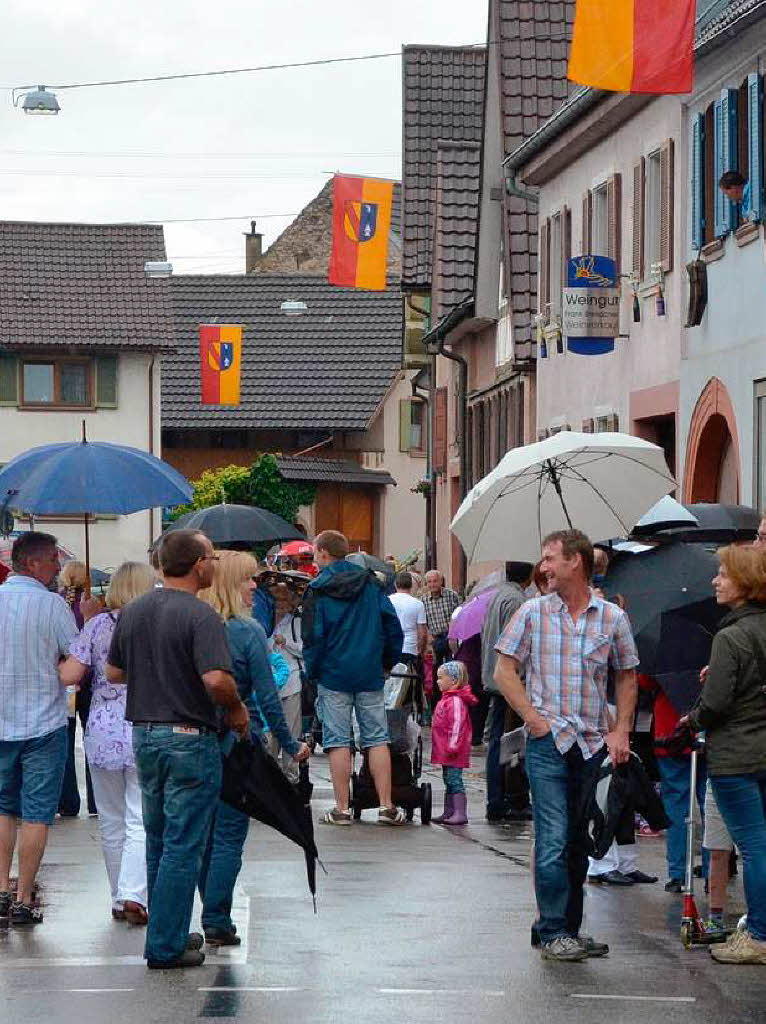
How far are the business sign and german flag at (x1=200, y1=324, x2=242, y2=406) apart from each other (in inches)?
1145

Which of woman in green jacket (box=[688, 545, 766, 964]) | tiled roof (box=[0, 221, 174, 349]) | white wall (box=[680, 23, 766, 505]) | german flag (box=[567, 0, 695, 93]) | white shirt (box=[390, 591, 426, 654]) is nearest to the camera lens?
woman in green jacket (box=[688, 545, 766, 964])

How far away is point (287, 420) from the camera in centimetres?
6794

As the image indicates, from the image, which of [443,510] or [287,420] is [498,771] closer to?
[443,510]

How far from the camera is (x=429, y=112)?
46.7m

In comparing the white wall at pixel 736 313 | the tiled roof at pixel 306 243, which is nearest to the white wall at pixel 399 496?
the tiled roof at pixel 306 243

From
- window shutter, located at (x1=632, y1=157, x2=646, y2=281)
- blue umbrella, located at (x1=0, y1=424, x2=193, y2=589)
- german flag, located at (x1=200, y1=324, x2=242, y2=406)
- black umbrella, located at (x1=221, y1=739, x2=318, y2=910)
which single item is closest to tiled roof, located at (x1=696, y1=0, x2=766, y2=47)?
window shutter, located at (x1=632, y1=157, x2=646, y2=281)

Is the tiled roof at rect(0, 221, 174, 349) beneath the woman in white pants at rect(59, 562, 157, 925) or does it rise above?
above

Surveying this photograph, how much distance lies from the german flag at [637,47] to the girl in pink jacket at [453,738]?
5.13 meters

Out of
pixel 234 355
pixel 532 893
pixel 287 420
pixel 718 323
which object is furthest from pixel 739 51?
pixel 287 420

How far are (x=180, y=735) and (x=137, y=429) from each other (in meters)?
50.8

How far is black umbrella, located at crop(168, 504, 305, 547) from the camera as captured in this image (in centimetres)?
1923

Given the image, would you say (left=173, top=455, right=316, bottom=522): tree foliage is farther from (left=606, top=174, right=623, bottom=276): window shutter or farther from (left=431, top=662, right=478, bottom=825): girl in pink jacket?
(left=431, top=662, right=478, bottom=825): girl in pink jacket

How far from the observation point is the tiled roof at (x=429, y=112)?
4631 cm

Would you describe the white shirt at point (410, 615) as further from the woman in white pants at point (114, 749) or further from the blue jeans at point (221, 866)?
the blue jeans at point (221, 866)
